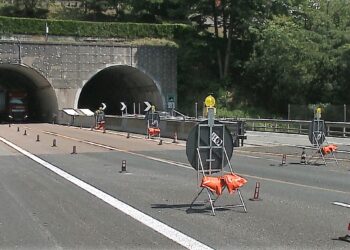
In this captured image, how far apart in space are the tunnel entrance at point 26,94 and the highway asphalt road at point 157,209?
132ft

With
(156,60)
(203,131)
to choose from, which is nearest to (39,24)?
(156,60)

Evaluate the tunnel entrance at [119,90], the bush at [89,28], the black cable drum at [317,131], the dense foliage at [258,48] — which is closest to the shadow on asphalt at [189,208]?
the black cable drum at [317,131]

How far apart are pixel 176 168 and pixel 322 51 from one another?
3797 cm

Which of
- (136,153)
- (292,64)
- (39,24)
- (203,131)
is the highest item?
(39,24)

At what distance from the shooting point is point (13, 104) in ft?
200

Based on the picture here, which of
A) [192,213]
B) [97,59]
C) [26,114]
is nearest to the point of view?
[192,213]

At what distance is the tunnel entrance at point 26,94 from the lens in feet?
189

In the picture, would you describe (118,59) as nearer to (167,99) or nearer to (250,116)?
(167,99)

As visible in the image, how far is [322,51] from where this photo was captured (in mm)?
52000

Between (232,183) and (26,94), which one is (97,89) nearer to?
(26,94)

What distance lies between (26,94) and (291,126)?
32.5 metres

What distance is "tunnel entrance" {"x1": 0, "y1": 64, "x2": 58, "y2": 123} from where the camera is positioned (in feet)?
189

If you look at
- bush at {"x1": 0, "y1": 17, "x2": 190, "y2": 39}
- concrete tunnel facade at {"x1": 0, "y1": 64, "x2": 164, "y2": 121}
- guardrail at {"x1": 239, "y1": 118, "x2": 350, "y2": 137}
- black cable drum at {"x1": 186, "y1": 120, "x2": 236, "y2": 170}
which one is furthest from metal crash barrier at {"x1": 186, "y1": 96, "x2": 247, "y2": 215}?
bush at {"x1": 0, "y1": 17, "x2": 190, "y2": 39}

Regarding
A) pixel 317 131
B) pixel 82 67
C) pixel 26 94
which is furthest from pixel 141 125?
pixel 26 94
